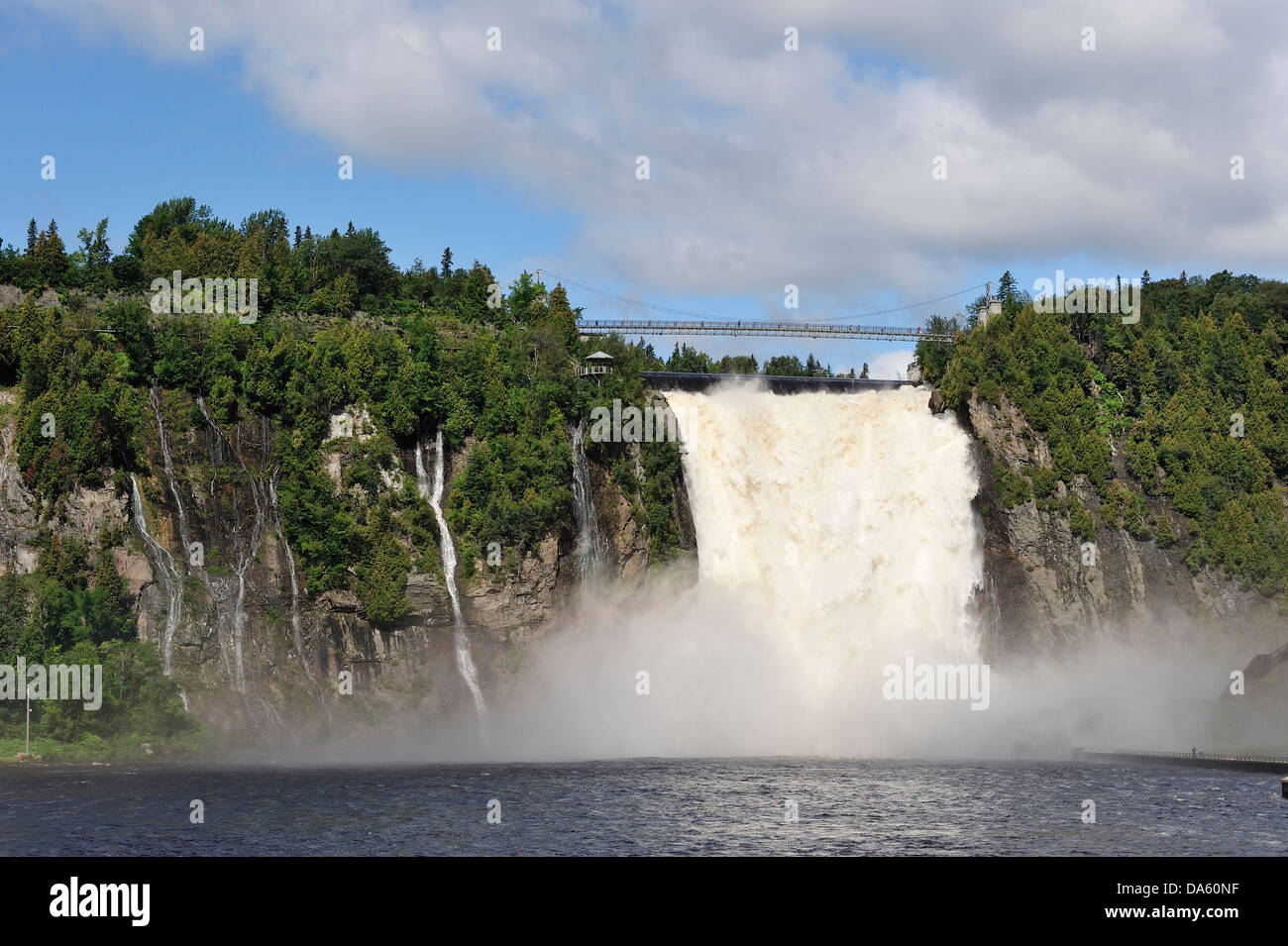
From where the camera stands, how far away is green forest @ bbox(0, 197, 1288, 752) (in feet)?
269

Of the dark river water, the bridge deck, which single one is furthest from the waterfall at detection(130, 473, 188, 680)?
the bridge deck

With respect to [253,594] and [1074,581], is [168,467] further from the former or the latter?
[1074,581]

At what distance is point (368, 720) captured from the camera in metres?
84.6

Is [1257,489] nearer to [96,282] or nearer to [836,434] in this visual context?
[836,434]

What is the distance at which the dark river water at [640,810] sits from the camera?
164 ft

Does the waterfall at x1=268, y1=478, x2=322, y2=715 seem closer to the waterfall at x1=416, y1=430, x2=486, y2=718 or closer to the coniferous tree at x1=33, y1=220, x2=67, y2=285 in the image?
the waterfall at x1=416, y1=430, x2=486, y2=718

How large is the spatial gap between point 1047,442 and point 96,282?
7388 centimetres

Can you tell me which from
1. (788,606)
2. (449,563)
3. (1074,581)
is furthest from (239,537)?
(1074,581)

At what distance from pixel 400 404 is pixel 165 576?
18.6 metres

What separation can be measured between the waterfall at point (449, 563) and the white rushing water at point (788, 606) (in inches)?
89.4

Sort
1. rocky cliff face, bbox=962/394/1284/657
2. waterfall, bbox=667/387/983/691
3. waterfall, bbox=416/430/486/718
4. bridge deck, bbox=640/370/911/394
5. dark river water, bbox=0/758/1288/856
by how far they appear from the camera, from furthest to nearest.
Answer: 1. bridge deck, bbox=640/370/911/394
2. rocky cliff face, bbox=962/394/1284/657
3. waterfall, bbox=667/387/983/691
4. waterfall, bbox=416/430/486/718
5. dark river water, bbox=0/758/1288/856

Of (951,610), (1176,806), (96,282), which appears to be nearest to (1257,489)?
(951,610)

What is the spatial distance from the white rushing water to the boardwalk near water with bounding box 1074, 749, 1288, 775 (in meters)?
8.35
